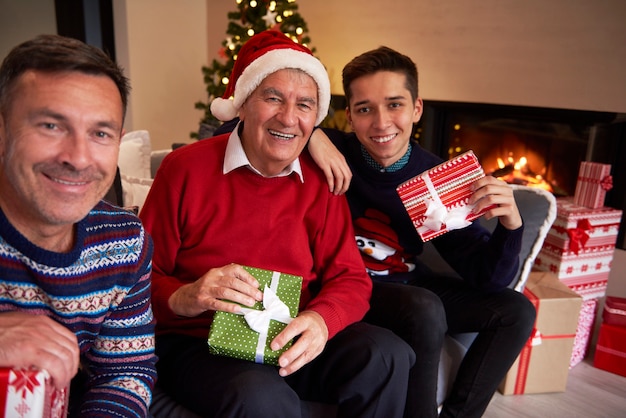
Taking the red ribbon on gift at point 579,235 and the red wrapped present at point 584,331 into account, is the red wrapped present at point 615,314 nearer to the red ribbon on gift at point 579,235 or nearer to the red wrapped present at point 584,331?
the red wrapped present at point 584,331

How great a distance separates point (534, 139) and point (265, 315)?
255 cm

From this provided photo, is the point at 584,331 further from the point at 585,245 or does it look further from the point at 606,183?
the point at 606,183

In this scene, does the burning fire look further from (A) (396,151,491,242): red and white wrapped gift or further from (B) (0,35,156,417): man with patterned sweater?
(B) (0,35,156,417): man with patterned sweater

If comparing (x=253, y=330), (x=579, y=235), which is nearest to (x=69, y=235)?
(x=253, y=330)

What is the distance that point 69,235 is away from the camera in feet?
2.99

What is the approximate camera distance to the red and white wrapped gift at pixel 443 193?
1.37 m

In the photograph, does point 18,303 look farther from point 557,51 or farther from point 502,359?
point 557,51

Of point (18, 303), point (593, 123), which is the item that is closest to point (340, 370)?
point (18, 303)

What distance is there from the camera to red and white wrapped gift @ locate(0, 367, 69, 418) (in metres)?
0.69

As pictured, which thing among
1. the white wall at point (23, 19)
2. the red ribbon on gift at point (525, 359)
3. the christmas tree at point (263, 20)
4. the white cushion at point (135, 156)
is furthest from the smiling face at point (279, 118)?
the white wall at point (23, 19)

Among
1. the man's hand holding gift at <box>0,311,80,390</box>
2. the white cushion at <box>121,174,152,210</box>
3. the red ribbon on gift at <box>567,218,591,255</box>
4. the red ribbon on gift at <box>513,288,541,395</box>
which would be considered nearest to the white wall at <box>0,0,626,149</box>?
the red ribbon on gift at <box>567,218,591,255</box>

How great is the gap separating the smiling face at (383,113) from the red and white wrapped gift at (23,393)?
3.70ft

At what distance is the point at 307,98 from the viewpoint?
4.37ft

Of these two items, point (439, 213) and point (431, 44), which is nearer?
point (439, 213)
